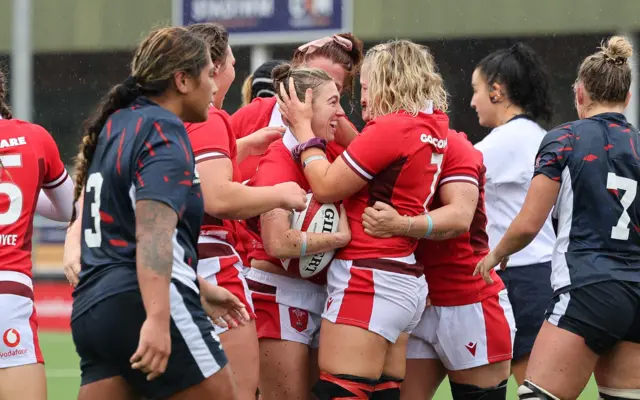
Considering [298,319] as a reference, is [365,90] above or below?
above

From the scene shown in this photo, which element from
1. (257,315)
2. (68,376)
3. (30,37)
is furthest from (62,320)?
(257,315)

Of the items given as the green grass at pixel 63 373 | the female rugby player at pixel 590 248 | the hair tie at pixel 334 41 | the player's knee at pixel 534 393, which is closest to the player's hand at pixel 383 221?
the female rugby player at pixel 590 248

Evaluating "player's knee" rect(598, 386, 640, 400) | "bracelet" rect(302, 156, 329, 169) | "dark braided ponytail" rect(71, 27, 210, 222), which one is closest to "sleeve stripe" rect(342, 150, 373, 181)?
"bracelet" rect(302, 156, 329, 169)

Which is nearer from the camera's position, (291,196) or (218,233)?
(291,196)

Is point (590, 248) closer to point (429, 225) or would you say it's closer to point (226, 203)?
point (429, 225)

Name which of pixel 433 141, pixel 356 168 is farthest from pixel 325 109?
pixel 433 141

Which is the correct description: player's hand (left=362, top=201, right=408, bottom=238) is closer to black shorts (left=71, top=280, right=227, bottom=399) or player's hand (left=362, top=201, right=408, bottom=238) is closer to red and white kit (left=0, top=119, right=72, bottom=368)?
black shorts (left=71, top=280, right=227, bottom=399)

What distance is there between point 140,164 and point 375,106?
1447 millimetres

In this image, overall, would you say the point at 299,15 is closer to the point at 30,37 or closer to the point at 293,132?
the point at 30,37

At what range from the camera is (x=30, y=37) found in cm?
1883

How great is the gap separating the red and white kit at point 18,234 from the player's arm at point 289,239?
1.01 metres

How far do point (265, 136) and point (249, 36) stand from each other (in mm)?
9792

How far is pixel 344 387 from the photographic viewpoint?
13.6 feet

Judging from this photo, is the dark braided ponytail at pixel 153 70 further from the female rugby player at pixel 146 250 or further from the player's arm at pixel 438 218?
the player's arm at pixel 438 218
